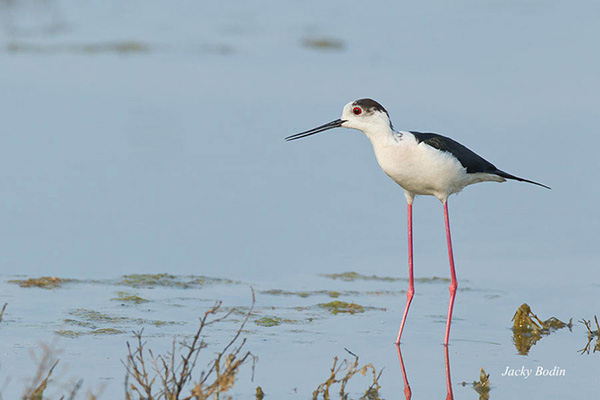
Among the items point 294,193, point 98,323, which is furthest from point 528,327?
point 294,193

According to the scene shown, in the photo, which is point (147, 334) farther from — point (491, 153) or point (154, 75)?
point (154, 75)

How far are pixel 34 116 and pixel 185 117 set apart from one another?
132cm

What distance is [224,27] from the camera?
50.8 feet

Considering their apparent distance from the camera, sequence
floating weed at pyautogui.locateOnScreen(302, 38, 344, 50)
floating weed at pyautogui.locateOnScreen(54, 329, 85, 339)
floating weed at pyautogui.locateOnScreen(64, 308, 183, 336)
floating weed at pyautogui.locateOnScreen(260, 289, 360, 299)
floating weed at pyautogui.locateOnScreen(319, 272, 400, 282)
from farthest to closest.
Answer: floating weed at pyautogui.locateOnScreen(302, 38, 344, 50) → floating weed at pyautogui.locateOnScreen(319, 272, 400, 282) → floating weed at pyautogui.locateOnScreen(260, 289, 360, 299) → floating weed at pyautogui.locateOnScreen(64, 308, 183, 336) → floating weed at pyautogui.locateOnScreen(54, 329, 85, 339)

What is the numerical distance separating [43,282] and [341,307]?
5.15 feet

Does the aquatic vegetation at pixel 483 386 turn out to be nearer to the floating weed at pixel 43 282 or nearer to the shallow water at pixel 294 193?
the shallow water at pixel 294 193

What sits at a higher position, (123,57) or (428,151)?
(123,57)

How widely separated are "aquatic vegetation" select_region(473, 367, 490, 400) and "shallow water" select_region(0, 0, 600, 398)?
5 centimetres

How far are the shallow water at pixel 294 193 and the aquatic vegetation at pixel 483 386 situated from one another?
0.17 feet

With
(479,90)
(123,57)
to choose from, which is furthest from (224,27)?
(479,90)

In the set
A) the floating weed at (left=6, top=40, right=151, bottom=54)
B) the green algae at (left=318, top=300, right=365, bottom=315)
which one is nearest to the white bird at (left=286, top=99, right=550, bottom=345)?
the green algae at (left=318, top=300, right=365, bottom=315)

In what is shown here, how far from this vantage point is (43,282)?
6.17m

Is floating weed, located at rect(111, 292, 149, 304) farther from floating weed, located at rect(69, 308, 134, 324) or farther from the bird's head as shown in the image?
the bird's head

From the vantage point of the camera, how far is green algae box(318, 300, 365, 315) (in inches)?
236
